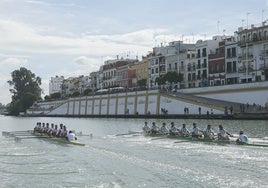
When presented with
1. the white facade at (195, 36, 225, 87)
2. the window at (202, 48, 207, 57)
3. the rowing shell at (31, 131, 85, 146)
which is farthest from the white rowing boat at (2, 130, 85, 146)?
the window at (202, 48, 207, 57)

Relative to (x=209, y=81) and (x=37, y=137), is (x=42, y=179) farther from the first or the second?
(x=209, y=81)

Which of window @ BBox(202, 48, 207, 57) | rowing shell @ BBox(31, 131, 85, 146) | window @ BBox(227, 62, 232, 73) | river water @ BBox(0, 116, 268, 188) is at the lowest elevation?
A: river water @ BBox(0, 116, 268, 188)

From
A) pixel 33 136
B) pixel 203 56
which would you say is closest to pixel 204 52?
pixel 203 56

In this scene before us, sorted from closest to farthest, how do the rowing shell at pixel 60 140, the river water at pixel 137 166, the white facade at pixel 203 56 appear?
the river water at pixel 137 166 → the rowing shell at pixel 60 140 → the white facade at pixel 203 56

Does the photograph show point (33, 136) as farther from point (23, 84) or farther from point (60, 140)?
point (23, 84)

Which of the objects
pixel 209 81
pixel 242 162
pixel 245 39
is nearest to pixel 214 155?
pixel 242 162

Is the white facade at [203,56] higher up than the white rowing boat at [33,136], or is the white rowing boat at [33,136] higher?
the white facade at [203,56]

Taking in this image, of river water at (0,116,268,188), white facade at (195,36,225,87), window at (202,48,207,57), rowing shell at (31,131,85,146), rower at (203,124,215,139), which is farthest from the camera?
window at (202,48,207,57)

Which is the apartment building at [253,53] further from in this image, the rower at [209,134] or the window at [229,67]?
the rower at [209,134]

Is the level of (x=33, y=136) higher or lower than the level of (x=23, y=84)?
lower

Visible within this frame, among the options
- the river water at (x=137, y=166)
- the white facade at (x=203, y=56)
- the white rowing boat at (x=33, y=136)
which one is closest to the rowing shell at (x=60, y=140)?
the white rowing boat at (x=33, y=136)

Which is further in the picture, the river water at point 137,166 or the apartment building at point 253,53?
the apartment building at point 253,53

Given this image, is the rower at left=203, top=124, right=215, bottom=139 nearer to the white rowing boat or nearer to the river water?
the river water

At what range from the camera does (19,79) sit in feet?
639
